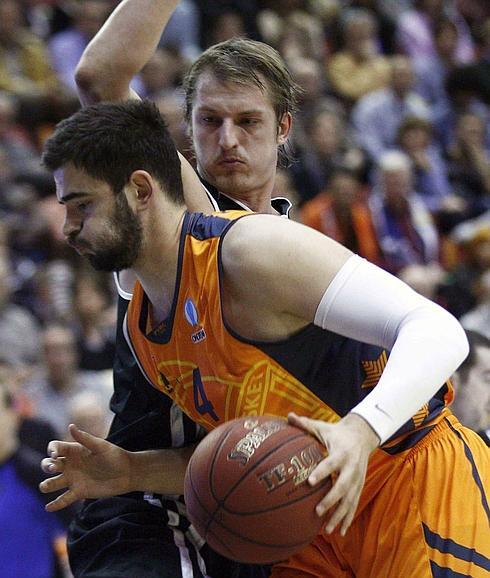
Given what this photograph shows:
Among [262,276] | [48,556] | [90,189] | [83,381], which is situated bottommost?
[48,556]

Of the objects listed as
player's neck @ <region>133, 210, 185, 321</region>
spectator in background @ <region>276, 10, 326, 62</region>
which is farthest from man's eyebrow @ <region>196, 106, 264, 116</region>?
spectator in background @ <region>276, 10, 326, 62</region>

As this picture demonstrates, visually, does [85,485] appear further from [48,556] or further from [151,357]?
[48,556]

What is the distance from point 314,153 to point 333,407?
646cm

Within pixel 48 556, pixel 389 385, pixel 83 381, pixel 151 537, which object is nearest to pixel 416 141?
pixel 83 381

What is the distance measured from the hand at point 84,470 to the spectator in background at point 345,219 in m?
5.02

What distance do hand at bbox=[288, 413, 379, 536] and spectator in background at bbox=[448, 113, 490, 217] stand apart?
305 inches

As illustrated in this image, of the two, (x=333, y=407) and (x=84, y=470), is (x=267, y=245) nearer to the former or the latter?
(x=333, y=407)

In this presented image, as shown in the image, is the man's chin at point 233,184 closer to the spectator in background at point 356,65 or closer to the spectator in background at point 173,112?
the spectator in background at point 173,112

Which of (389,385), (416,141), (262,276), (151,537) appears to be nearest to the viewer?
(389,385)

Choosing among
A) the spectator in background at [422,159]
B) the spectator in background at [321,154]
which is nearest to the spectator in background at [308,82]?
the spectator in background at [321,154]

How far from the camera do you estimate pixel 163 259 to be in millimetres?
3334

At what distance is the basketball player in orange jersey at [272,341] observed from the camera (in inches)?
115

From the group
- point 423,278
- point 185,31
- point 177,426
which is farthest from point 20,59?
point 177,426

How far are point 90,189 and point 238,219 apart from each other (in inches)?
16.2
